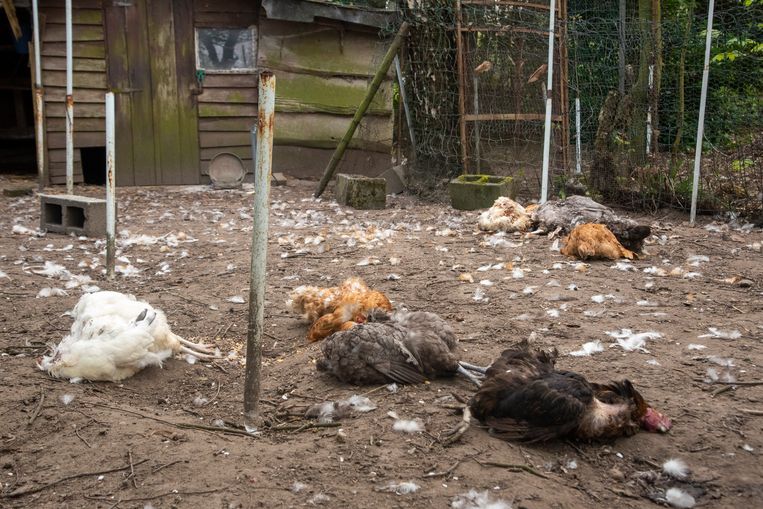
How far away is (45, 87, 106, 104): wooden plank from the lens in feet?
36.4

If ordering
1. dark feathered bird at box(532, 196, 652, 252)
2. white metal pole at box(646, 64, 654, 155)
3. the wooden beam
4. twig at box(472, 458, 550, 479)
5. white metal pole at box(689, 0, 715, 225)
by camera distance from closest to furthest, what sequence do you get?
twig at box(472, 458, 550, 479) → dark feathered bird at box(532, 196, 652, 252) → white metal pole at box(689, 0, 715, 225) → white metal pole at box(646, 64, 654, 155) → the wooden beam

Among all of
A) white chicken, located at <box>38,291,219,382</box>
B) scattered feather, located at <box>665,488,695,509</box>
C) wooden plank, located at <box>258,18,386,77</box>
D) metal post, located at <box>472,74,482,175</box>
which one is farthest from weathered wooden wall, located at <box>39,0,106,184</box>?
scattered feather, located at <box>665,488,695,509</box>

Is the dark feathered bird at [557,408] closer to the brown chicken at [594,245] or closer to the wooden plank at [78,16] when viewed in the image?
the brown chicken at [594,245]

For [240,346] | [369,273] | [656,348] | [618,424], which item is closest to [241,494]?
[618,424]

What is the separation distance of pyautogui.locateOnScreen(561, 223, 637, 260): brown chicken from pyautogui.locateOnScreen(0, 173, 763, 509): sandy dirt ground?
13 centimetres

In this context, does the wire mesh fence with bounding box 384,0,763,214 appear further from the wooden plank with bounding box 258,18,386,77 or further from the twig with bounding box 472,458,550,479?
the twig with bounding box 472,458,550,479

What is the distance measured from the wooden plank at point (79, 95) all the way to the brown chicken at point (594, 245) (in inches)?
323

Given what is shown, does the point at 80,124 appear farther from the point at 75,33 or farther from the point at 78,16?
the point at 78,16

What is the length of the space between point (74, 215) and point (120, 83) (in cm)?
434

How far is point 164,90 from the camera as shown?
11477 mm

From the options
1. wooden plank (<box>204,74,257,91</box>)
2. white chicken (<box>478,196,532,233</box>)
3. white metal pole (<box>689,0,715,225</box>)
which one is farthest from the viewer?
wooden plank (<box>204,74,257,91</box>)

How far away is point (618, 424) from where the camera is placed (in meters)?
2.80

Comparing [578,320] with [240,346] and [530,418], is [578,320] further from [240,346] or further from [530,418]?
[240,346]

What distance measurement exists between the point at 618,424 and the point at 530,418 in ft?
1.12
